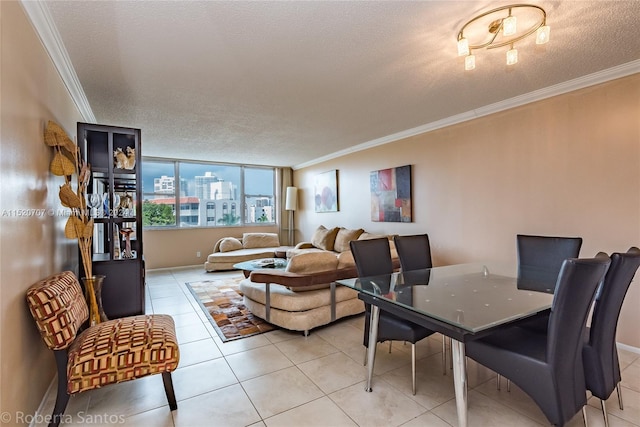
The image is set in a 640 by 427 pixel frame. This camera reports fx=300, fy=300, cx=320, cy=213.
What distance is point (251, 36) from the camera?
81.6 inches

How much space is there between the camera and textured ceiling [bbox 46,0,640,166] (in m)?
1.84

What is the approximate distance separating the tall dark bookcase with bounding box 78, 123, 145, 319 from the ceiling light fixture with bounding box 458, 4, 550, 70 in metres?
2.90

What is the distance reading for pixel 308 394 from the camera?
6.91 feet

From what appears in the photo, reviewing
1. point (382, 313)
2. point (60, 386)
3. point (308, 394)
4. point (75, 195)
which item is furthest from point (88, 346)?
point (382, 313)

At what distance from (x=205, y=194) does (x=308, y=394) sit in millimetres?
5997

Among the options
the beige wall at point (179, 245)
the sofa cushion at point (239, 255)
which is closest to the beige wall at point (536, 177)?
the sofa cushion at point (239, 255)

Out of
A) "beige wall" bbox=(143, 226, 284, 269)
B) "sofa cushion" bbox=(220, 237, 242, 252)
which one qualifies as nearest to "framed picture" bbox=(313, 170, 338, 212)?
"sofa cushion" bbox=(220, 237, 242, 252)

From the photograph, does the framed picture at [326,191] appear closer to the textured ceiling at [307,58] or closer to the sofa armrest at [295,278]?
the textured ceiling at [307,58]

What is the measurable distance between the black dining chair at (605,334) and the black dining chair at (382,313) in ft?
2.82

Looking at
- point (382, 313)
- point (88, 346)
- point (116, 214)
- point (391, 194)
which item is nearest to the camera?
point (88, 346)

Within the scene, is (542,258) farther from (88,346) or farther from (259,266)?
(88,346)

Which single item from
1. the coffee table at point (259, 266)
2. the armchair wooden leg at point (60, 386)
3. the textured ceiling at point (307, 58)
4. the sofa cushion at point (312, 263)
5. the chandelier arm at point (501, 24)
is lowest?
the armchair wooden leg at point (60, 386)

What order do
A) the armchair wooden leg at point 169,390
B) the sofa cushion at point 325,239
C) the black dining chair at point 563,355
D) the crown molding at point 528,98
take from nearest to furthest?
the black dining chair at point 563,355
the armchair wooden leg at point 169,390
the crown molding at point 528,98
the sofa cushion at point 325,239

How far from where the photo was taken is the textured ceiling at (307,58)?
Answer: 1.84 m
